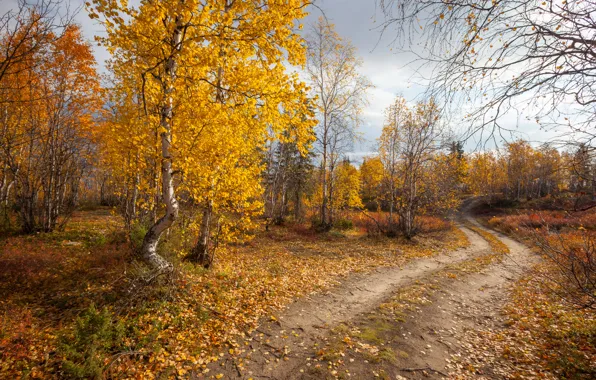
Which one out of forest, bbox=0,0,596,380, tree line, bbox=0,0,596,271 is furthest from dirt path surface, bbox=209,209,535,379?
tree line, bbox=0,0,596,271

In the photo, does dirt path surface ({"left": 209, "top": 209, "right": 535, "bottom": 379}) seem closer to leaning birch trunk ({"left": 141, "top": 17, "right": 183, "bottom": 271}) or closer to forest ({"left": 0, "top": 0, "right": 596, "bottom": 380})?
forest ({"left": 0, "top": 0, "right": 596, "bottom": 380})

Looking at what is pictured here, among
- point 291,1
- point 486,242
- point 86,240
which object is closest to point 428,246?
point 486,242

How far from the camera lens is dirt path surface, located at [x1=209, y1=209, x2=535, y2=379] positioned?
4.09 meters

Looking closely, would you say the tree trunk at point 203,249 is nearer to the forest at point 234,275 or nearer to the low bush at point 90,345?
the forest at point 234,275

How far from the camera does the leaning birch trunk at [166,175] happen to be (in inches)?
192

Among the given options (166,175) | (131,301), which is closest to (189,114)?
(166,175)

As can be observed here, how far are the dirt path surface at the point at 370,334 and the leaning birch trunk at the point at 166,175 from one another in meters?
2.92

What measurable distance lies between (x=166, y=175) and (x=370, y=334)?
530cm

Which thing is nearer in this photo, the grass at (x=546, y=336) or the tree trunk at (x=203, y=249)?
the grass at (x=546, y=336)

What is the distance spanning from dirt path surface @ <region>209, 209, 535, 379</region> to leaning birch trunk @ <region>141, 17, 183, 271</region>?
292 cm

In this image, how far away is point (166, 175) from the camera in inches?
210

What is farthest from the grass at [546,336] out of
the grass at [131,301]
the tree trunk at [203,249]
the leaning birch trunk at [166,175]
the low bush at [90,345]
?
the tree trunk at [203,249]

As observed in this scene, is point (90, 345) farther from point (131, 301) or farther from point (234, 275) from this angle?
point (234, 275)

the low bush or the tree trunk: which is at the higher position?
the tree trunk
